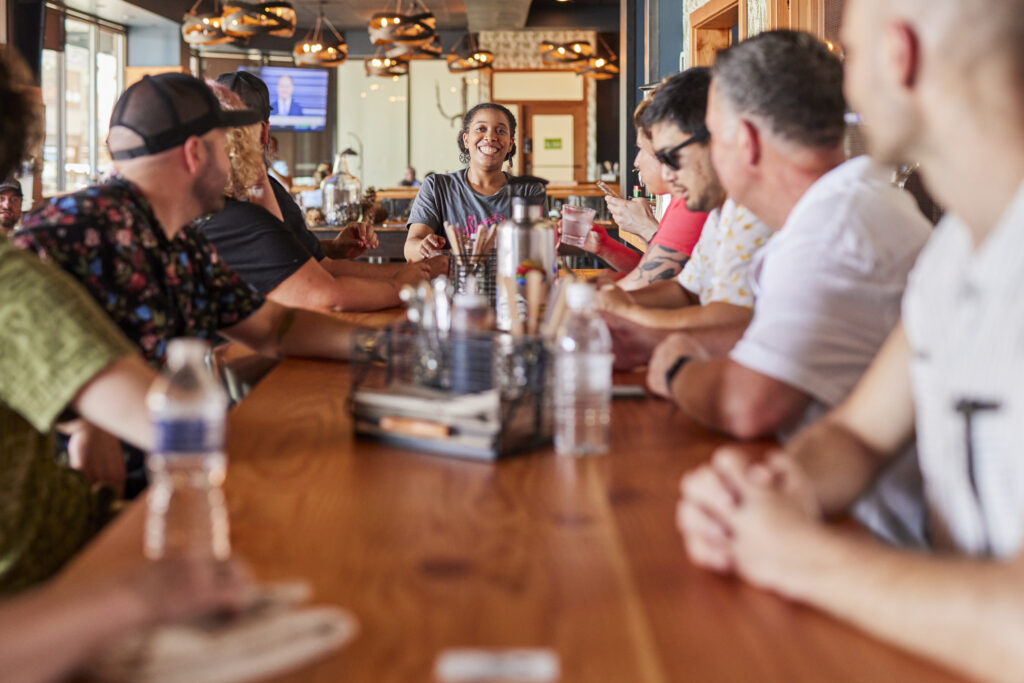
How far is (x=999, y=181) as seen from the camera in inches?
38.9

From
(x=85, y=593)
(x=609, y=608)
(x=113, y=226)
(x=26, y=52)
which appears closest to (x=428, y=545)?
(x=609, y=608)

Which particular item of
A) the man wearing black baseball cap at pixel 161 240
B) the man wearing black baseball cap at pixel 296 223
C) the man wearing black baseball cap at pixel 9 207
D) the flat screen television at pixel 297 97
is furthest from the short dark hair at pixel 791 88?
the flat screen television at pixel 297 97

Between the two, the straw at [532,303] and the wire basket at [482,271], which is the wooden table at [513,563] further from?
the wire basket at [482,271]

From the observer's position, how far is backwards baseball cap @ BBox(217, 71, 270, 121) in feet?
12.1

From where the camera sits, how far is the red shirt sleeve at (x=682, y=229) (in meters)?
3.12

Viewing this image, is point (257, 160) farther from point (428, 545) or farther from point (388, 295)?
point (428, 545)

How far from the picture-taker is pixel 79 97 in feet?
40.7

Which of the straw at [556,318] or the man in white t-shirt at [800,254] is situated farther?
the straw at [556,318]

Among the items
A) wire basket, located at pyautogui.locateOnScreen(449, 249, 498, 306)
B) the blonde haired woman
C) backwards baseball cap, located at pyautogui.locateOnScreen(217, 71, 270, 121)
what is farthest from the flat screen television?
wire basket, located at pyautogui.locateOnScreen(449, 249, 498, 306)

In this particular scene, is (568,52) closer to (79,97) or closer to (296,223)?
(79,97)

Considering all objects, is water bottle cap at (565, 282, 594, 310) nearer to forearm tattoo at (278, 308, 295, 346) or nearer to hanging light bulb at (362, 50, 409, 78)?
forearm tattoo at (278, 308, 295, 346)

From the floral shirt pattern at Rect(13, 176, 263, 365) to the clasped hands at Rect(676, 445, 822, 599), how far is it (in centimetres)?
118

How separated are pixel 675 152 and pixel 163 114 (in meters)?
1.20

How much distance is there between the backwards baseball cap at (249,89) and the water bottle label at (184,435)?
2.98 m
